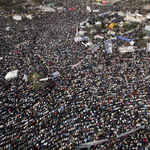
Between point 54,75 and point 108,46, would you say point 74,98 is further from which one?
point 108,46

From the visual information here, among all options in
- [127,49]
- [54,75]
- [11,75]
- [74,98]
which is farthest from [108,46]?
[11,75]

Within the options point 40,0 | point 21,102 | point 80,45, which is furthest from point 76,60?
point 40,0

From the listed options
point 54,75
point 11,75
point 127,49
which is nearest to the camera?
point 54,75

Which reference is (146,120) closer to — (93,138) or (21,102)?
(93,138)

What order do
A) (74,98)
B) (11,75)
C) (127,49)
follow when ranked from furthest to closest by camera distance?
(127,49)
(11,75)
(74,98)

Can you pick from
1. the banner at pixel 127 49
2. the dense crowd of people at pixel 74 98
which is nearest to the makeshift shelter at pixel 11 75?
the dense crowd of people at pixel 74 98

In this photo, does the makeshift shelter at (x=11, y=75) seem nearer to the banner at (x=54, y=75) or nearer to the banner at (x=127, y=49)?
the banner at (x=54, y=75)

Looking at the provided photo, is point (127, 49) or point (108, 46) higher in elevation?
point (108, 46)

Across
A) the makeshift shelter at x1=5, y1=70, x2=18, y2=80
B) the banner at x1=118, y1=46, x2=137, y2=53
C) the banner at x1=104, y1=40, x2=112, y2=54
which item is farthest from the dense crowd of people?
the banner at x1=118, y1=46, x2=137, y2=53
